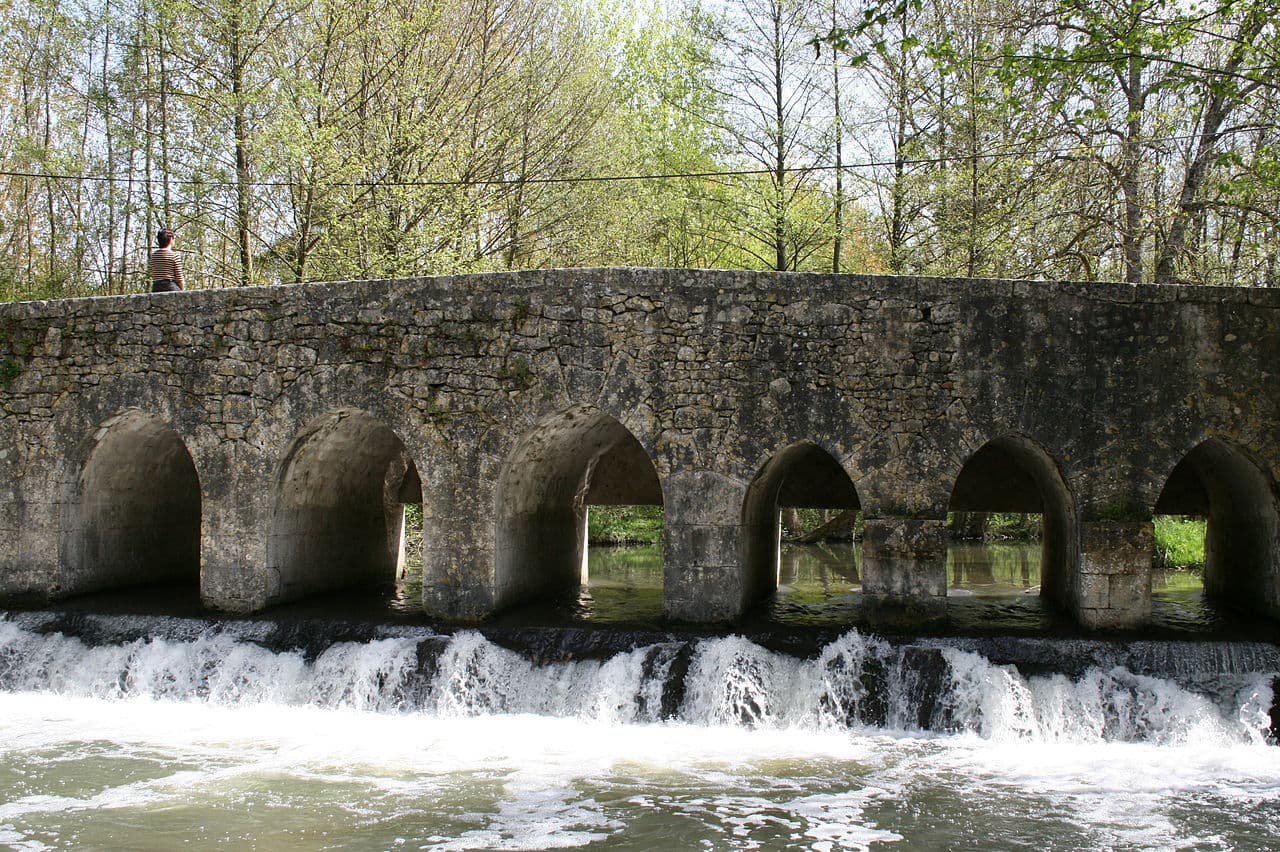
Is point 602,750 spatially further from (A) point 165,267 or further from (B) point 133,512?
(A) point 165,267

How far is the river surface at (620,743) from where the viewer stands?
6.05 meters

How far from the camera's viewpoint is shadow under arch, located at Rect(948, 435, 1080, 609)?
10.1 metres

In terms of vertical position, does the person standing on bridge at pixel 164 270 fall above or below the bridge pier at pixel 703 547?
above

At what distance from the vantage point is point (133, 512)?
1227 centimetres

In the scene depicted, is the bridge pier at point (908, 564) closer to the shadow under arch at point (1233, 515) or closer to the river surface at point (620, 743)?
the river surface at point (620, 743)

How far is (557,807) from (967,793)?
105 inches


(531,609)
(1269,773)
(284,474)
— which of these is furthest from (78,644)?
(1269,773)

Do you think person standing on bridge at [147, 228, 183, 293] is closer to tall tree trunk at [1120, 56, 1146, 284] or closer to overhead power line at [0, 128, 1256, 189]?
overhead power line at [0, 128, 1256, 189]

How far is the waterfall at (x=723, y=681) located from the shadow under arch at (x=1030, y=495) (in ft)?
5.77

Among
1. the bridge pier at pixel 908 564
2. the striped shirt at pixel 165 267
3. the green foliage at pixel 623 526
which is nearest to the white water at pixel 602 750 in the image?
the bridge pier at pixel 908 564

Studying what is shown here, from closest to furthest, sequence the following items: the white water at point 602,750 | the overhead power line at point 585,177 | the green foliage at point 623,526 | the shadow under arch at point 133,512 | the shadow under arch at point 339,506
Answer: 1. the white water at point 602,750
2. the shadow under arch at point 339,506
3. the shadow under arch at point 133,512
4. the overhead power line at point 585,177
5. the green foliage at point 623,526

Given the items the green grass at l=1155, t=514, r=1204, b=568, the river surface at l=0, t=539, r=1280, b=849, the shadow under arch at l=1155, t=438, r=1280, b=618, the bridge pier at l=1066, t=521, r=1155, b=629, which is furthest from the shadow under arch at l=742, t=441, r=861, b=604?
the green grass at l=1155, t=514, r=1204, b=568

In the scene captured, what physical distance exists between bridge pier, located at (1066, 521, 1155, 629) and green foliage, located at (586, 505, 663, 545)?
15229 mm

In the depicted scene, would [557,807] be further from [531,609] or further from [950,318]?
[950,318]
